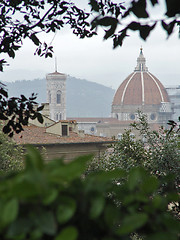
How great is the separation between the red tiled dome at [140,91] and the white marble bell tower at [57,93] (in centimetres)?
1202

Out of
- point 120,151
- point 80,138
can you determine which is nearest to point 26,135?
point 80,138

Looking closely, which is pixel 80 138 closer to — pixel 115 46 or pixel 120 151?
pixel 120 151

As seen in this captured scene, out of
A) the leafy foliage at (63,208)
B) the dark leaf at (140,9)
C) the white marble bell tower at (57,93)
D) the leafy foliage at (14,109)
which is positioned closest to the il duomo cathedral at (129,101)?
the white marble bell tower at (57,93)

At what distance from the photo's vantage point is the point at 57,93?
11369cm

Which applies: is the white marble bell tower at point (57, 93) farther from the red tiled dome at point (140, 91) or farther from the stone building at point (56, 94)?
the red tiled dome at point (140, 91)

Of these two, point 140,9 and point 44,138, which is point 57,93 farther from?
point 140,9

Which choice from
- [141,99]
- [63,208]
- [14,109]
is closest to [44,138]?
[14,109]

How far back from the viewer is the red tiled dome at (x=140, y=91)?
374 feet

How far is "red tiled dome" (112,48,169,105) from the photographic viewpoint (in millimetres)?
114125

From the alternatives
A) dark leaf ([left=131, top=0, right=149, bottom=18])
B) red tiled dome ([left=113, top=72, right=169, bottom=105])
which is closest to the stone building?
red tiled dome ([left=113, top=72, right=169, bottom=105])

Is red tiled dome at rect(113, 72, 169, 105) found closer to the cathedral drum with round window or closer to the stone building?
the cathedral drum with round window

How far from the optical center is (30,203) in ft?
3.22

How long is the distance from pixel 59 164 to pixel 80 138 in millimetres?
23296

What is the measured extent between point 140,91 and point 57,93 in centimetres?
1917
